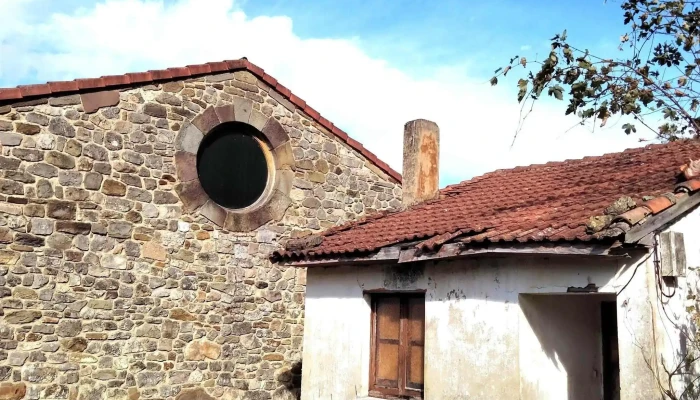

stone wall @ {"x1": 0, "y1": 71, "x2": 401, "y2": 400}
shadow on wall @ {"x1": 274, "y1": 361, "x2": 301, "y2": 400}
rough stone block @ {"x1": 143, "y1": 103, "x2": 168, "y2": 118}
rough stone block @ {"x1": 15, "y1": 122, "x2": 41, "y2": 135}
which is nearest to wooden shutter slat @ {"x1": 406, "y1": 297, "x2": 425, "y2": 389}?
stone wall @ {"x1": 0, "y1": 71, "x2": 401, "y2": 400}

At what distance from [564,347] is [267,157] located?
5915 millimetres

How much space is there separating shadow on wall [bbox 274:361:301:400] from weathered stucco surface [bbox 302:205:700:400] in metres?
3.07

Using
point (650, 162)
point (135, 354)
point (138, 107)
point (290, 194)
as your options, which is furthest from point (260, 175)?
point (650, 162)

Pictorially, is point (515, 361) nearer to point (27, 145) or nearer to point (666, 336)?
point (666, 336)

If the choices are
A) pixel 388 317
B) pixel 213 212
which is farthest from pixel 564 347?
pixel 213 212

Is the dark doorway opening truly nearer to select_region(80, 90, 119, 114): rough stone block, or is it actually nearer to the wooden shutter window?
the wooden shutter window

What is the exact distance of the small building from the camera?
17.0 feet

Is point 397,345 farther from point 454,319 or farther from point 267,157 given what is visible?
point 267,157

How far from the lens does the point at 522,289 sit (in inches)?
232

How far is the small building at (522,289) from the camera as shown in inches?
204

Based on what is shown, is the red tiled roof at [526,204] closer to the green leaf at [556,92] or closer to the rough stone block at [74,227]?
the green leaf at [556,92]

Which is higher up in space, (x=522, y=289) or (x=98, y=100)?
(x=98, y=100)

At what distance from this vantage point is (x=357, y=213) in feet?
38.1

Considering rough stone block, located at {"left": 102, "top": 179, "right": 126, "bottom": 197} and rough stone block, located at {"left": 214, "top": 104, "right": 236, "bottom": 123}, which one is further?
rough stone block, located at {"left": 214, "top": 104, "right": 236, "bottom": 123}
